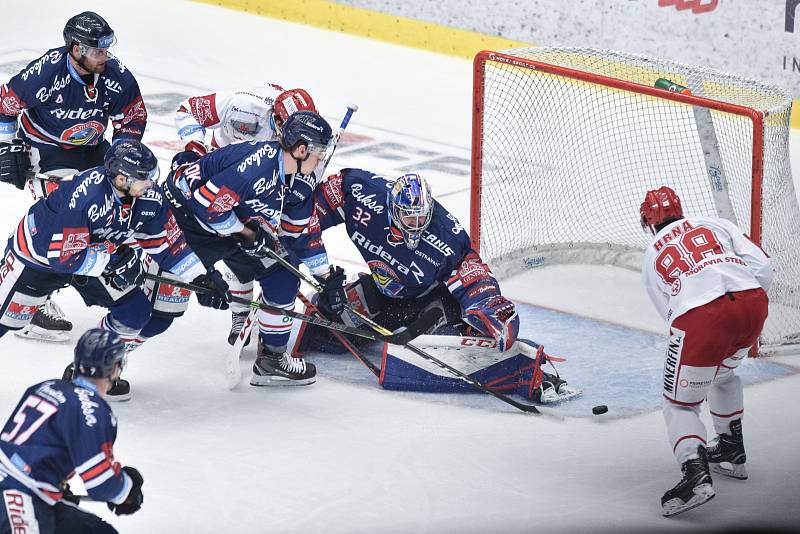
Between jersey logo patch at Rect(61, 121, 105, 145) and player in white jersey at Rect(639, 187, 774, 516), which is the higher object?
player in white jersey at Rect(639, 187, 774, 516)

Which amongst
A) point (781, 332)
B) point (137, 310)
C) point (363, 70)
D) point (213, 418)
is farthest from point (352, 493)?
point (363, 70)

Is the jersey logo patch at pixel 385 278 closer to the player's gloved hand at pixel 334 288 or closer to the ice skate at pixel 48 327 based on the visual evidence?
the player's gloved hand at pixel 334 288

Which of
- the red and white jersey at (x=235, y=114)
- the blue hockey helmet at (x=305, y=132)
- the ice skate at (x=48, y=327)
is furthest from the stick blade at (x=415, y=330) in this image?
the ice skate at (x=48, y=327)

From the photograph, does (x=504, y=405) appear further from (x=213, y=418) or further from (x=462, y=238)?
(x=213, y=418)

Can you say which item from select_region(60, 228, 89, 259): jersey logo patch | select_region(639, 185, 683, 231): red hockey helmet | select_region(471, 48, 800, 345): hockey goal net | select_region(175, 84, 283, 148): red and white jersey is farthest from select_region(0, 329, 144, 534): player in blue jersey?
select_region(471, 48, 800, 345): hockey goal net

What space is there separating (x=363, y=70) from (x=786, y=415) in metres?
5.22

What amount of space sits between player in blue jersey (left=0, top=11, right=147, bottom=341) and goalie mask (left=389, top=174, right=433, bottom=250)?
1.33 metres

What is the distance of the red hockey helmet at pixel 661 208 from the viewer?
15.3ft

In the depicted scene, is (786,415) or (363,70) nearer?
(786,415)

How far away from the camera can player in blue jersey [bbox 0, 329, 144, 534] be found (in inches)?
134

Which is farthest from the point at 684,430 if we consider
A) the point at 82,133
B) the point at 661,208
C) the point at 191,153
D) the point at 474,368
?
the point at 82,133

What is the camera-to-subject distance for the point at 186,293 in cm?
518

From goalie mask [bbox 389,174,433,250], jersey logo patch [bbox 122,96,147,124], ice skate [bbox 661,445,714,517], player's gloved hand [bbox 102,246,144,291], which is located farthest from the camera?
jersey logo patch [bbox 122,96,147,124]

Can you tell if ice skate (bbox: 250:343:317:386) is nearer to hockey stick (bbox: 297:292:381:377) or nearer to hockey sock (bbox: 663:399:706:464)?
hockey stick (bbox: 297:292:381:377)
